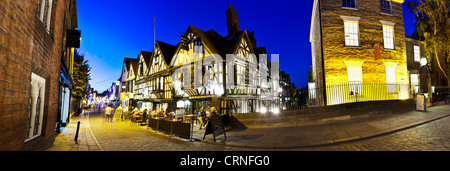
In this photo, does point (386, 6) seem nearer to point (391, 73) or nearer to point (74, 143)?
point (391, 73)

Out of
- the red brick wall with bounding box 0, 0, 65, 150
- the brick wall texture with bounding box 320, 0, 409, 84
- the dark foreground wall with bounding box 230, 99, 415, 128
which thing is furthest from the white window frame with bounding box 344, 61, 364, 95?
the red brick wall with bounding box 0, 0, 65, 150

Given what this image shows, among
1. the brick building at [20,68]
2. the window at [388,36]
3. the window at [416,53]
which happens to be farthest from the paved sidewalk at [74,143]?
the window at [416,53]

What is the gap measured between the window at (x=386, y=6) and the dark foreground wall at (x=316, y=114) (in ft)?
23.3

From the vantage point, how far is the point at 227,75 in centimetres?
1478

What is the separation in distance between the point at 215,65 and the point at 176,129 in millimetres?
7546

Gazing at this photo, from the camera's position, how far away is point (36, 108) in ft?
16.1

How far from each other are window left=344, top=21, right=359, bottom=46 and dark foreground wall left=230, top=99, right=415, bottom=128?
444 centimetres

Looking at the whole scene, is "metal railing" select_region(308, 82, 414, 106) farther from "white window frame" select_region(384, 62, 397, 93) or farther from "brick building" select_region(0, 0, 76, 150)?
"brick building" select_region(0, 0, 76, 150)

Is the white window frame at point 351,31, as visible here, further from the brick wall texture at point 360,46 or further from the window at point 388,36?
the window at point 388,36

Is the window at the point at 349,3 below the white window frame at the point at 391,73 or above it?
above

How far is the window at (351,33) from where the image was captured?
12.7 m

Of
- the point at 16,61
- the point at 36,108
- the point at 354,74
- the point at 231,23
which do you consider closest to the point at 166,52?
the point at 231,23

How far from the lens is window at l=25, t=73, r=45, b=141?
4.50m
